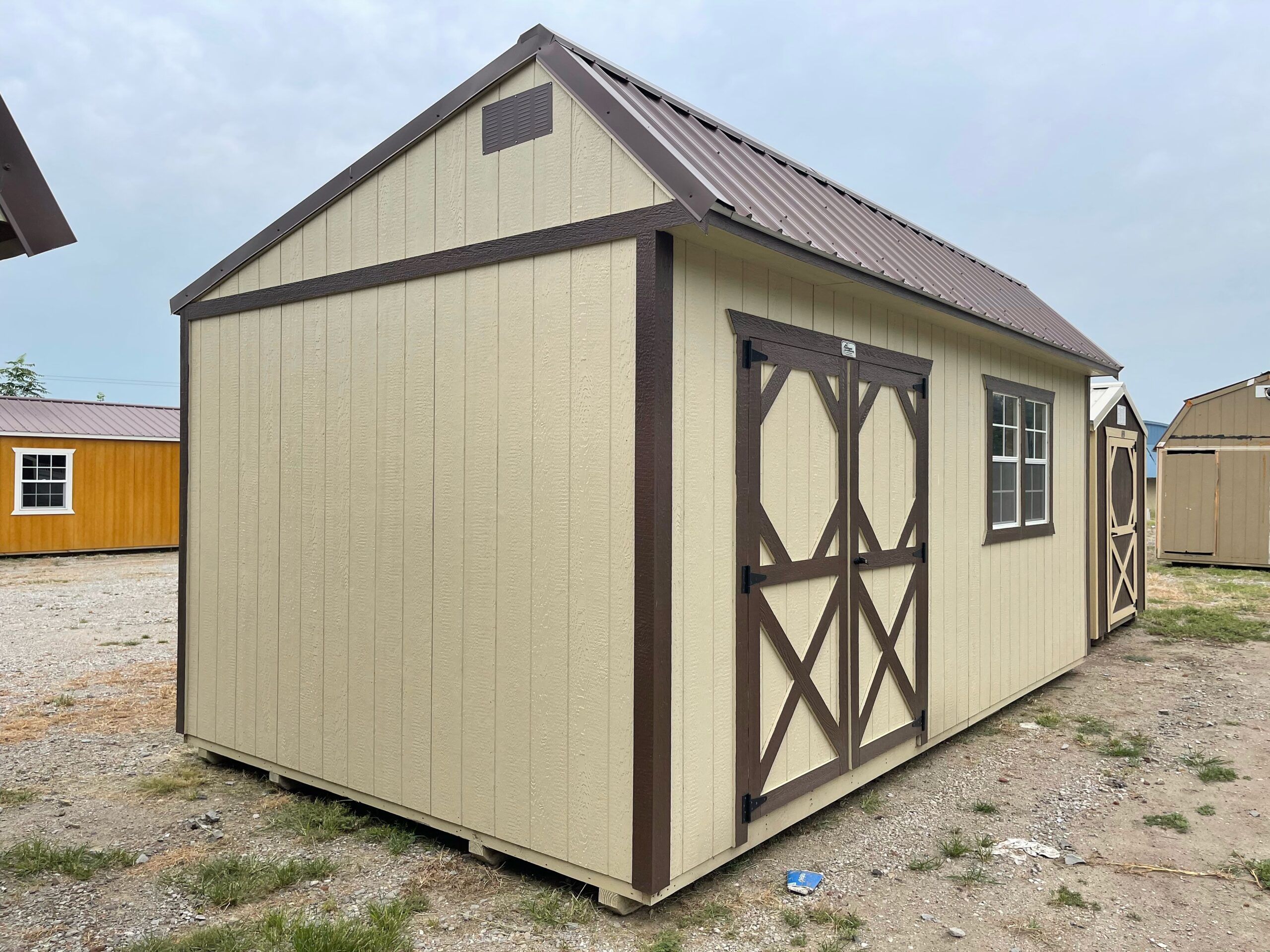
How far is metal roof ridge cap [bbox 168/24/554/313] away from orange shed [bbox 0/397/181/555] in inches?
461

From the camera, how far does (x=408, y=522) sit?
3.88 metres

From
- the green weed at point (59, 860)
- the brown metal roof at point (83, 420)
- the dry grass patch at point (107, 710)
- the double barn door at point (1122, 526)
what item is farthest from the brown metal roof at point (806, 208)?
the brown metal roof at point (83, 420)

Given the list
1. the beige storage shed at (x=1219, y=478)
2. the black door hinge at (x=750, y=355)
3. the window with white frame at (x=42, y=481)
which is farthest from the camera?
the window with white frame at (x=42, y=481)

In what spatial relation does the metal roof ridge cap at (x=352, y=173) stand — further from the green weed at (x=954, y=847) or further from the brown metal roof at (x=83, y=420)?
the brown metal roof at (x=83, y=420)

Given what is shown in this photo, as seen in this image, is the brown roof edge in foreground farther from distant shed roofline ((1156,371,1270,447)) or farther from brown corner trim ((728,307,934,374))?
distant shed roofline ((1156,371,1270,447))

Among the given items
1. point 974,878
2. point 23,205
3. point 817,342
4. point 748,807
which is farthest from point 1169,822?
point 23,205

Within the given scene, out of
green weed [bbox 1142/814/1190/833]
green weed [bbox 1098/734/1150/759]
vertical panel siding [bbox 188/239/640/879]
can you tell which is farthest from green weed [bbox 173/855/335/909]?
green weed [bbox 1098/734/1150/759]

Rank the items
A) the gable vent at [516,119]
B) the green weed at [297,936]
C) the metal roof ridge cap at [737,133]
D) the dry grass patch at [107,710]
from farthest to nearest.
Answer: the dry grass patch at [107,710]
the metal roof ridge cap at [737,133]
the gable vent at [516,119]
the green weed at [297,936]

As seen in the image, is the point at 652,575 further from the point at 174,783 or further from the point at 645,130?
the point at 174,783

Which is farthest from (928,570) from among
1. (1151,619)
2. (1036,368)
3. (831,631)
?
(1151,619)

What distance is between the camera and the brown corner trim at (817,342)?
11.6 feet

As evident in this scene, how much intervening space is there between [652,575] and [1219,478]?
15.6 metres

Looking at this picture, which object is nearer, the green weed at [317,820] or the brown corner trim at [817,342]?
the brown corner trim at [817,342]

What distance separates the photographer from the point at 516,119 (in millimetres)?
3484
